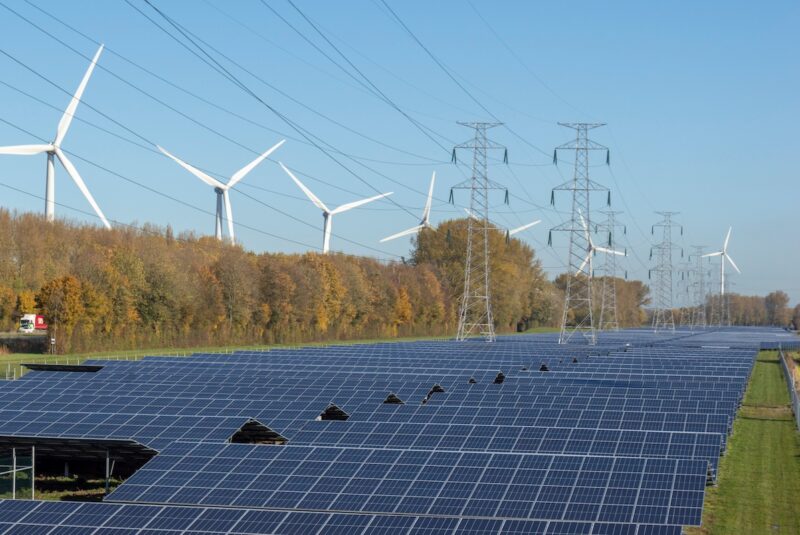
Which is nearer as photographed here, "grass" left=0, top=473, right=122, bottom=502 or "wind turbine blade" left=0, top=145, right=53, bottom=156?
"grass" left=0, top=473, right=122, bottom=502

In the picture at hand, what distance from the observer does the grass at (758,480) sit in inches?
982

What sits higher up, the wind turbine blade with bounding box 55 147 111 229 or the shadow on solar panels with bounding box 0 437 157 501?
the wind turbine blade with bounding box 55 147 111 229

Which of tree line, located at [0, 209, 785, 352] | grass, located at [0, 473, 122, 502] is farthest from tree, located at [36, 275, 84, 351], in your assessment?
grass, located at [0, 473, 122, 502]

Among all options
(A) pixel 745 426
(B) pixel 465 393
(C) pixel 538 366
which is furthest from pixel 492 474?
(C) pixel 538 366

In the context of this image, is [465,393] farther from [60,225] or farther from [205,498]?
[60,225]

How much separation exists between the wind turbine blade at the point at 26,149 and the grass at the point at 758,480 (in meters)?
51.1

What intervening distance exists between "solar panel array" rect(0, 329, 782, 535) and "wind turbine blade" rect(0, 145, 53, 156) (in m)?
39.4

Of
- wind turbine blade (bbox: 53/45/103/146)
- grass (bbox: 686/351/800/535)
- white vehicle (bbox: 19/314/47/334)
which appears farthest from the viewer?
white vehicle (bbox: 19/314/47/334)

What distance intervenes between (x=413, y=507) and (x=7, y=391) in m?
19.6

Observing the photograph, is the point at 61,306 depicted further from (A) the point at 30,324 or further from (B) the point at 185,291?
(A) the point at 30,324

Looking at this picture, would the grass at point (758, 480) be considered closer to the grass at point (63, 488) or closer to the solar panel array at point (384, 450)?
the solar panel array at point (384, 450)

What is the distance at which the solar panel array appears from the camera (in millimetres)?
19234

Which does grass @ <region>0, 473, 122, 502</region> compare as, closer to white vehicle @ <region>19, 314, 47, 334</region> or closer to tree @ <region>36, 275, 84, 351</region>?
tree @ <region>36, 275, 84, 351</region>

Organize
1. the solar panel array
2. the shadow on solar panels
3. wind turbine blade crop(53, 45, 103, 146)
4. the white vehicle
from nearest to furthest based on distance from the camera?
1. the solar panel array
2. the shadow on solar panels
3. wind turbine blade crop(53, 45, 103, 146)
4. the white vehicle
